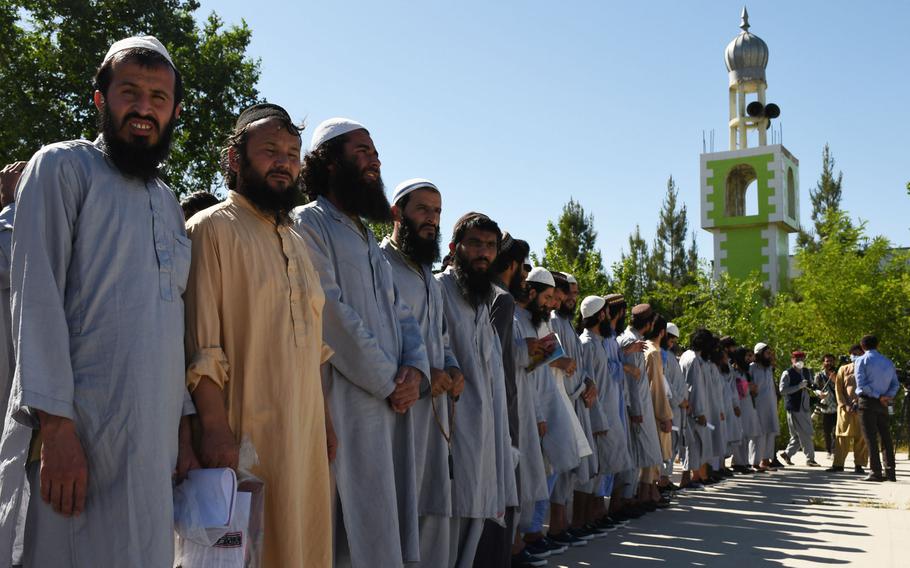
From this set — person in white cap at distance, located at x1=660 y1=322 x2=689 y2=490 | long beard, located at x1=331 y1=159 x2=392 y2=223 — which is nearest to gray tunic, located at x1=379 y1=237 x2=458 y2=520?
long beard, located at x1=331 y1=159 x2=392 y2=223

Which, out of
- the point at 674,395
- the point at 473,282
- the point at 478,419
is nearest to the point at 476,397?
the point at 478,419

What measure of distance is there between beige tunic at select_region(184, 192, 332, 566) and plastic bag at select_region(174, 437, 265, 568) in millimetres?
162

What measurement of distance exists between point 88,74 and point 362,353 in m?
16.9

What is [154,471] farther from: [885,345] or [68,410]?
[885,345]

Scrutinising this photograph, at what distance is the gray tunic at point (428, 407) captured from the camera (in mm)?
4496

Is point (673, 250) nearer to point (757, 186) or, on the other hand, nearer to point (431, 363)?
point (757, 186)

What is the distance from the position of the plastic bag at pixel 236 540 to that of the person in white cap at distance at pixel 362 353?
2.66 feet

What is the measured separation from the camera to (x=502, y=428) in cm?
528

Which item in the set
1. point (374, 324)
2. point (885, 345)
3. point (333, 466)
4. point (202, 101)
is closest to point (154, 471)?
point (333, 466)

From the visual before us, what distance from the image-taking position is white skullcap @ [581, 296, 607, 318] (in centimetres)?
884

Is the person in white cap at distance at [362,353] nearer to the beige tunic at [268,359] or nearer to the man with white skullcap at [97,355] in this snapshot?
the beige tunic at [268,359]

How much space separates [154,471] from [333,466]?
3.95 feet

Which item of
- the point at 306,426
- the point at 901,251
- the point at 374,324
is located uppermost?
the point at 901,251

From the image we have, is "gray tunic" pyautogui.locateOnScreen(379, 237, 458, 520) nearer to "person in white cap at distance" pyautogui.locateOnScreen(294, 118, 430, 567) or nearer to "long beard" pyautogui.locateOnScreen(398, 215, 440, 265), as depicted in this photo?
"long beard" pyautogui.locateOnScreen(398, 215, 440, 265)
